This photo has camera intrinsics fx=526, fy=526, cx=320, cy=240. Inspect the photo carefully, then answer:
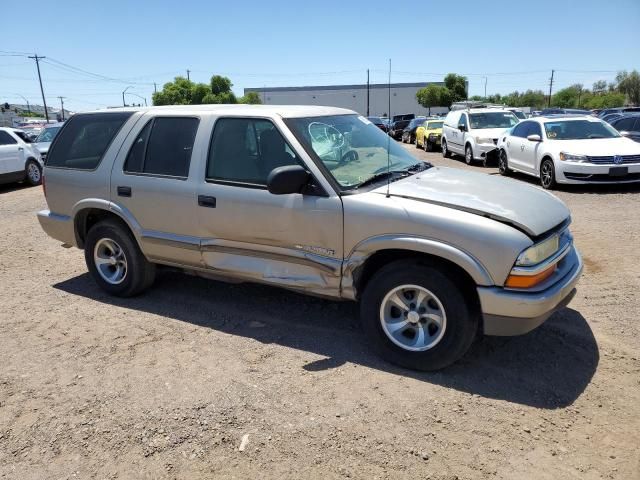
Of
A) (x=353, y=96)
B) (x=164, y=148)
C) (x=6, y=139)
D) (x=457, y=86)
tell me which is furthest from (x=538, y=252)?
(x=353, y=96)

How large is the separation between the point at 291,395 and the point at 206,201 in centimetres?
179

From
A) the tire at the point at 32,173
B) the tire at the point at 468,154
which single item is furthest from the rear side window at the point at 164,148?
the tire at the point at 468,154

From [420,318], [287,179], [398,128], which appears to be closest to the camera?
[420,318]

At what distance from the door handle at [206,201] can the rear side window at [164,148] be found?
0.29m

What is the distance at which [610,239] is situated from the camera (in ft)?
22.4

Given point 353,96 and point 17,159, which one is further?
point 353,96

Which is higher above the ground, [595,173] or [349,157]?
[349,157]

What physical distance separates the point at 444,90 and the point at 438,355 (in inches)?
2973

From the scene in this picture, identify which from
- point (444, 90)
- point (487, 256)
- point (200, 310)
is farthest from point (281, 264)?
point (444, 90)

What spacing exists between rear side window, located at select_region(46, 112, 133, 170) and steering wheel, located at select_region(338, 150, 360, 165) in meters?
2.26

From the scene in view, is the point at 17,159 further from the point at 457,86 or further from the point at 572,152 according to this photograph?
the point at 457,86

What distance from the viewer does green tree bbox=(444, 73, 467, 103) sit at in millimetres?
73312

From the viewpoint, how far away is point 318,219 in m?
3.88

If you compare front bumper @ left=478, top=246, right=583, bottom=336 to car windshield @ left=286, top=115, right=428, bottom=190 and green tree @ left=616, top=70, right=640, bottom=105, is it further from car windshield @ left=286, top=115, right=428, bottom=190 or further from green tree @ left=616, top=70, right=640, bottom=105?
green tree @ left=616, top=70, right=640, bottom=105
